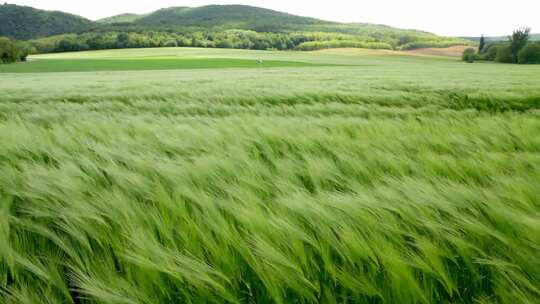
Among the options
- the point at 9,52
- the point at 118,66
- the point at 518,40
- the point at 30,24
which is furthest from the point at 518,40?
the point at 30,24

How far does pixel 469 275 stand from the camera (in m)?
0.71

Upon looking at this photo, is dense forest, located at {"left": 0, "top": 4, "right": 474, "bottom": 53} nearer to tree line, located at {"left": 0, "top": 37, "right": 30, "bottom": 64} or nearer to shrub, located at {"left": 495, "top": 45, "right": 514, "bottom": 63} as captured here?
tree line, located at {"left": 0, "top": 37, "right": 30, "bottom": 64}

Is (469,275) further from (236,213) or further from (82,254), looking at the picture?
(82,254)

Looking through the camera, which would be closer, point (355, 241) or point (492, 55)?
point (355, 241)

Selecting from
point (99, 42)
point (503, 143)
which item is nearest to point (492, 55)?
point (503, 143)

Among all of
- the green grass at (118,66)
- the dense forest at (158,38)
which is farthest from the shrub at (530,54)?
the green grass at (118,66)

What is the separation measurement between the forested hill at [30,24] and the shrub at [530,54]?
131 m

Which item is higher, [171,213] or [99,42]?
[99,42]

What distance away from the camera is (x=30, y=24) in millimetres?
123125

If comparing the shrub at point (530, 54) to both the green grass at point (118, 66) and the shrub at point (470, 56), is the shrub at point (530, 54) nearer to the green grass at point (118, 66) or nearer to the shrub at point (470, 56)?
the shrub at point (470, 56)

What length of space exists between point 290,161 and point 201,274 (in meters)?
0.79

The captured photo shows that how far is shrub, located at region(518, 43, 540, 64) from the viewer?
4531 centimetres

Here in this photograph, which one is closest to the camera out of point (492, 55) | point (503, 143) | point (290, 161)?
point (290, 161)

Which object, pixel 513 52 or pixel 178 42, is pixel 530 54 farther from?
pixel 178 42
